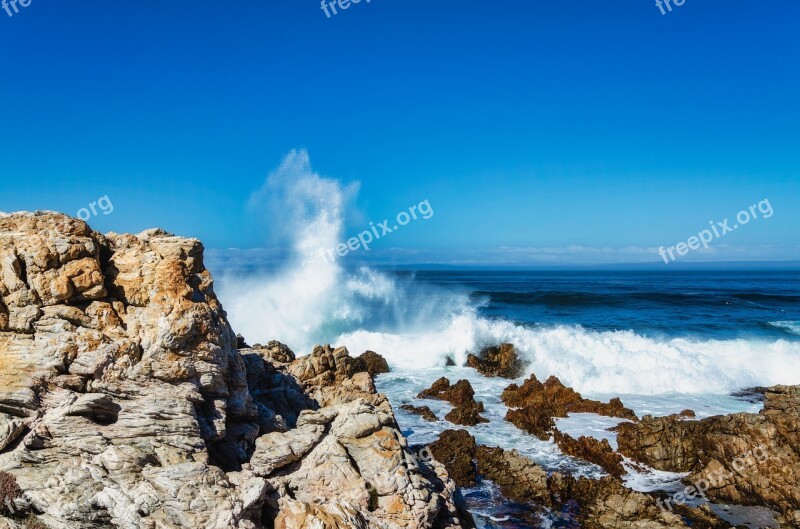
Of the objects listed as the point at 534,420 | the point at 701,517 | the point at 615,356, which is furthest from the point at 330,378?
the point at 615,356

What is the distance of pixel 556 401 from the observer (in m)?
23.0

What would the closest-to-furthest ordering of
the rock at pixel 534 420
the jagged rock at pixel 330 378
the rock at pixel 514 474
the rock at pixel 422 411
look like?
the rock at pixel 514 474
the jagged rock at pixel 330 378
the rock at pixel 534 420
the rock at pixel 422 411

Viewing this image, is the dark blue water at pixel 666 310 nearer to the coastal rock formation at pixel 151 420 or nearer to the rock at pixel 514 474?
the rock at pixel 514 474

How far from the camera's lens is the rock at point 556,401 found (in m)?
21.5

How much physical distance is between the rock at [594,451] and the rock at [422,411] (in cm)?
504

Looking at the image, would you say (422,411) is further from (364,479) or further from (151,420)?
(151,420)

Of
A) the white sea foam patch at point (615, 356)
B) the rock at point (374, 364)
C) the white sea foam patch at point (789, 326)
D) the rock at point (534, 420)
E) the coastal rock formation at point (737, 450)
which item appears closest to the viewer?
the coastal rock formation at point (737, 450)

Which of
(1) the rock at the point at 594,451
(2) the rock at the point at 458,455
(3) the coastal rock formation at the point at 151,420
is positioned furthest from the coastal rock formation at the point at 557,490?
(3) the coastal rock formation at the point at 151,420

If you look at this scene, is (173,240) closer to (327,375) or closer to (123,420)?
(123,420)

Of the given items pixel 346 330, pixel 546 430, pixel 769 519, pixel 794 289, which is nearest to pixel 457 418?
pixel 546 430

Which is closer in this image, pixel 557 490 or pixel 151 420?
pixel 151 420

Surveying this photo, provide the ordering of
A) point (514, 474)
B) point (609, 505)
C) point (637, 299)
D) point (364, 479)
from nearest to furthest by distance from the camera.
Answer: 1. point (364, 479)
2. point (609, 505)
3. point (514, 474)
4. point (637, 299)

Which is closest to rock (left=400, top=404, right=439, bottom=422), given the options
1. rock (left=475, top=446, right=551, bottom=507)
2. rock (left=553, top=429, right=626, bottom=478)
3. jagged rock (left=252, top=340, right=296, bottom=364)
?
rock (left=475, top=446, right=551, bottom=507)

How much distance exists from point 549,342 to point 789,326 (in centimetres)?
2466
